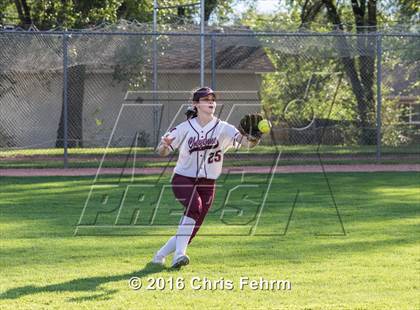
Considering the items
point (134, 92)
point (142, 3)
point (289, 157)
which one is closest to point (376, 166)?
point (289, 157)

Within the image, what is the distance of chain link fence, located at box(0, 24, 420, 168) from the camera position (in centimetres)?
2108

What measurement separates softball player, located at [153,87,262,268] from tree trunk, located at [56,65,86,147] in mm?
13636

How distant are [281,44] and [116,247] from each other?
44.1 feet

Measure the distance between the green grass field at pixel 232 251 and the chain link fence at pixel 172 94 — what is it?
206 inches

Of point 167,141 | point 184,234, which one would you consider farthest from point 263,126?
point 184,234

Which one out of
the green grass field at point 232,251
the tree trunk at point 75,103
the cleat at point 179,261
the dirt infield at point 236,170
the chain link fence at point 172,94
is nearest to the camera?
the green grass field at point 232,251

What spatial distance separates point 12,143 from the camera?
2194 cm

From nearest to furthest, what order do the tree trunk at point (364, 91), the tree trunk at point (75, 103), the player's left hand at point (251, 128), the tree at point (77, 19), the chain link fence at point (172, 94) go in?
the player's left hand at point (251, 128)
the chain link fence at point (172, 94)
the tree at point (77, 19)
the tree trunk at point (75, 103)
the tree trunk at point (364, 91)

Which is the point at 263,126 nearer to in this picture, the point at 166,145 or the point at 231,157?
the point at 166,145

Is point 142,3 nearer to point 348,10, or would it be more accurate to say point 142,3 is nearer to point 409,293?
point 348,10

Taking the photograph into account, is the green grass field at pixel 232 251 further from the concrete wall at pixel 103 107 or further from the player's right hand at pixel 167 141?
the concrete wall at pixel 103 107

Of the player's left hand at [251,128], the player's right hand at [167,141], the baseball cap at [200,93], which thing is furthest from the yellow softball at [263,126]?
the player's right hand at [167,141]

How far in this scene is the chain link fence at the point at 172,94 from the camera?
21.1 m

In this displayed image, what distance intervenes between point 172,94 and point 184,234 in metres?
18.5
